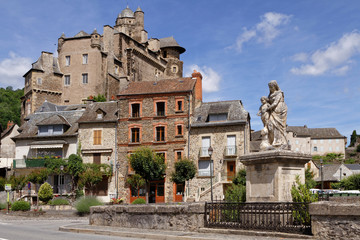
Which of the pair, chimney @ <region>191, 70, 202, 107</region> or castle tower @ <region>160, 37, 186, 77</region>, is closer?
chimney @ <region>191, 70, 202, 107</region>

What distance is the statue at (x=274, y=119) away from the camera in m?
12.5

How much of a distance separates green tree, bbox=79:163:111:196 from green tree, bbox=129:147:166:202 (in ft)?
17.6

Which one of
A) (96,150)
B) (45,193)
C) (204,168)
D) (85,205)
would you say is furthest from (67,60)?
(85,205)

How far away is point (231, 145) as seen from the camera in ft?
130

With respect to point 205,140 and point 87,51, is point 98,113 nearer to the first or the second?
point 205,140

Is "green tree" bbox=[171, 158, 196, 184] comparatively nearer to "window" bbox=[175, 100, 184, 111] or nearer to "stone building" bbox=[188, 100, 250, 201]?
"stone building" bbox=[188, 100, 250, 201]

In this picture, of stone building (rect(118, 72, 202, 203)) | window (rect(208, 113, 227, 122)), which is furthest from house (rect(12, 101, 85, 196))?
window (rect(208, 113, 227, 122))

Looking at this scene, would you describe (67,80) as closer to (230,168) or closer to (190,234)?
(230,168)

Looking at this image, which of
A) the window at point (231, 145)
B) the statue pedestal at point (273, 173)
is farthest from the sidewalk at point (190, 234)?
the window at point (231, 145)

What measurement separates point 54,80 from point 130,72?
470 inches

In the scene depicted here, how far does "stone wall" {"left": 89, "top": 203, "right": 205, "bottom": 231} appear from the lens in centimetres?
1296

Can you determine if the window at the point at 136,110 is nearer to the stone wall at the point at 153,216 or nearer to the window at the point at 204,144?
the window at the point at 204,144

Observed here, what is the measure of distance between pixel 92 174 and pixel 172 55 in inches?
1971

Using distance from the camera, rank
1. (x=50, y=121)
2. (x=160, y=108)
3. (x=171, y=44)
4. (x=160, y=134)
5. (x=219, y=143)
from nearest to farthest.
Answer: (x=219, y=143), (x=160, y=134), (x=160, y=108), (x=50, y=121), (x=171, y=44)
